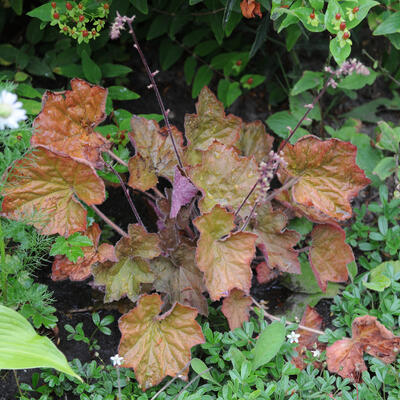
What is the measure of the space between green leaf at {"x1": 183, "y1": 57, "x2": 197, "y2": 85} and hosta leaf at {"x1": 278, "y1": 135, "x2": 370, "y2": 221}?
25.4 inches

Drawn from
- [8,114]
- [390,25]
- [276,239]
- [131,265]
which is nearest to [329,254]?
[276,239]

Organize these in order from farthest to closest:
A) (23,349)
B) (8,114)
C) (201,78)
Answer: (201,78) < (23,349) < (8,114)

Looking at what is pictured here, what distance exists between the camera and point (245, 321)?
1670 mm

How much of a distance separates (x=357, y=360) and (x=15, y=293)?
103 centimetres

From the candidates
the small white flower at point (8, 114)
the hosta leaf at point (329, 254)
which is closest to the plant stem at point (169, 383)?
the hosta leaf at point (329, 254)

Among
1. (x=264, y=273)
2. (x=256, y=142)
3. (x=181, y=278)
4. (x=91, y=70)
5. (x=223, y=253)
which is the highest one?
(x=91, y=70)

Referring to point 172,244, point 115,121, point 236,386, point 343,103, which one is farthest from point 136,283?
point 343,103

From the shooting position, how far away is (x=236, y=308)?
66.4 inches

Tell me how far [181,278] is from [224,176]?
36 centimetres

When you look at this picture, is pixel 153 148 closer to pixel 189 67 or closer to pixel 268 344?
pixel 189 67

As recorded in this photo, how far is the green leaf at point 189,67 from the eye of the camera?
2.20 metres

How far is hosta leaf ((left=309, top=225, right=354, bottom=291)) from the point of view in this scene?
5.86ft

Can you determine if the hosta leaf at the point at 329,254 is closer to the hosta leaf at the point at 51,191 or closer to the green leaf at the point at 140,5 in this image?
the hosta leaf at the point at 51,191

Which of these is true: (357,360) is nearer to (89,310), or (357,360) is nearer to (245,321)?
(245,321)
